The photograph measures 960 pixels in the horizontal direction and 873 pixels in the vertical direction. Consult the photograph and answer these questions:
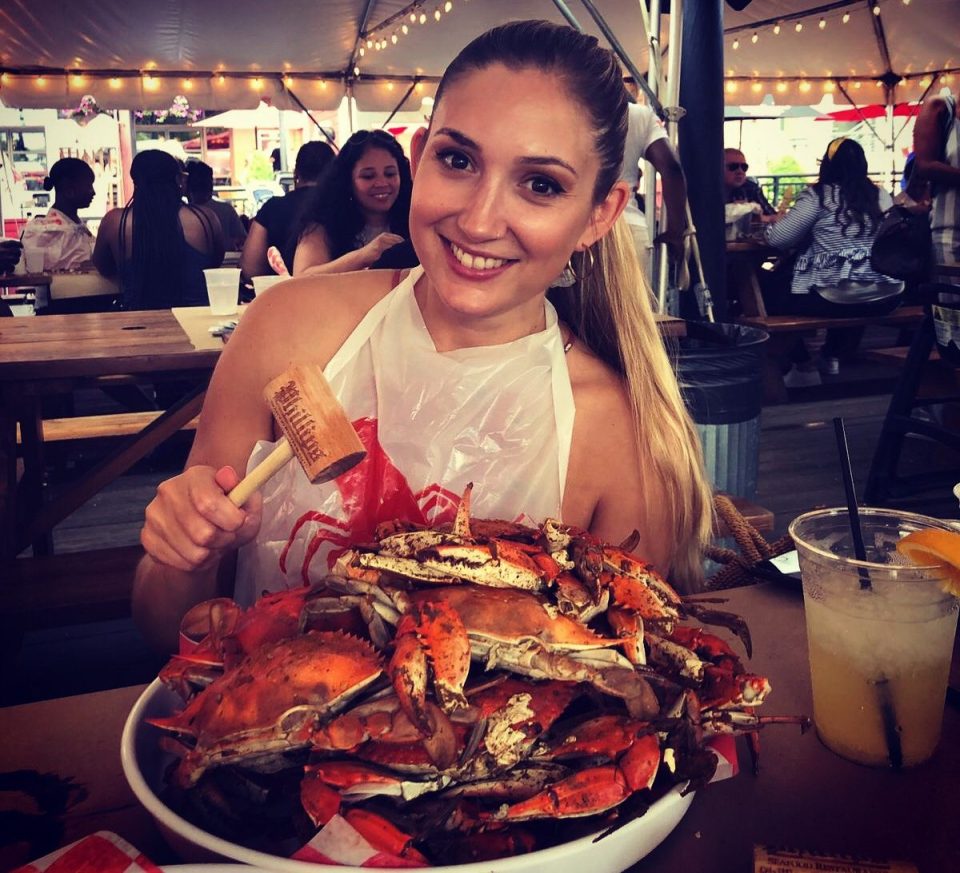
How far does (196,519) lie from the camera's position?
0.93 meters

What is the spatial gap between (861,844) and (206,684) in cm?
57

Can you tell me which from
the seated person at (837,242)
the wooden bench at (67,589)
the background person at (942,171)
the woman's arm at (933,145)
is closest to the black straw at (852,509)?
the wooden bench at (67,589)

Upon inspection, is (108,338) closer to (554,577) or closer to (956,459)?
(554,577)

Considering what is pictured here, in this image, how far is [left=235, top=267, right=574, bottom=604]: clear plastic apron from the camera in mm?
1360

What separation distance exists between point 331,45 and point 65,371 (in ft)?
27.4

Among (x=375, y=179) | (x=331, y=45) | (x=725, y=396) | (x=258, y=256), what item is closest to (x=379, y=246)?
(x=375, y=179)

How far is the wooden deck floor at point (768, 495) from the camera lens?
2852 mm

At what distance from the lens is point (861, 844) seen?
741mm

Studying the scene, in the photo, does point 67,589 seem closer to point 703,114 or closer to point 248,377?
point 248,377

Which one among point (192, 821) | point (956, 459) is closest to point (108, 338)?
point (192, 821)

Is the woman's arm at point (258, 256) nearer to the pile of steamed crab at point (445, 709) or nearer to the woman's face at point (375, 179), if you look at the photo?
the woman's face at point (375, 179)

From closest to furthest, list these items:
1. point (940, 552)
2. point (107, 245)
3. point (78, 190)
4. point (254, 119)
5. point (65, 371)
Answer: point (940, 552), point (65, 371), point (107, 245), point (78, 190), point (254, 119)

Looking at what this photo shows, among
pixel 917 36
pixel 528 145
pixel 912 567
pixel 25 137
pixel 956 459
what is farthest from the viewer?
pixel 25 137

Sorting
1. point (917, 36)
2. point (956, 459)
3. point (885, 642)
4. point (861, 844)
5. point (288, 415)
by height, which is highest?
point (917, 36)
